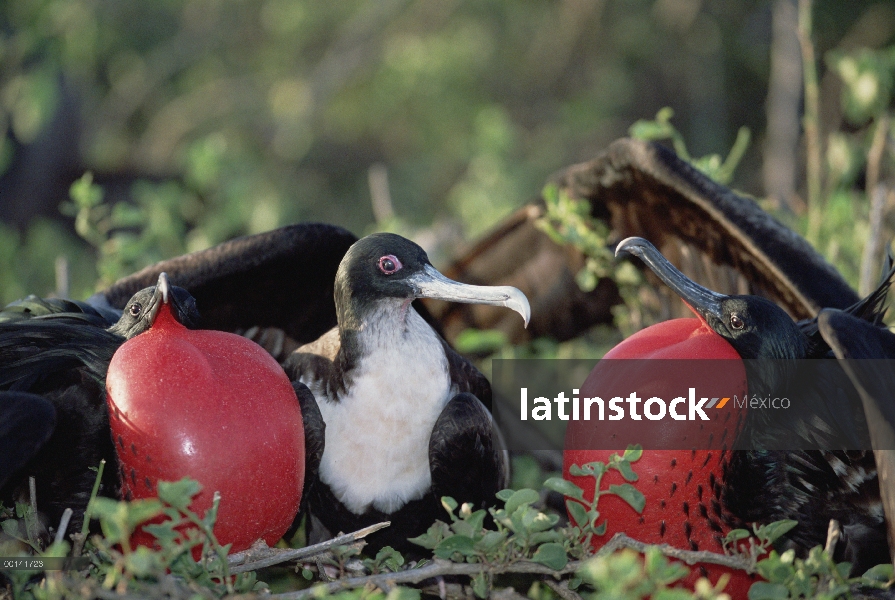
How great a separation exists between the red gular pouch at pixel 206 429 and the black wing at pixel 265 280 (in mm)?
798

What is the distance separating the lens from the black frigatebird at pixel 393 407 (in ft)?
8.09

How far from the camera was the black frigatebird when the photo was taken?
2465 mm

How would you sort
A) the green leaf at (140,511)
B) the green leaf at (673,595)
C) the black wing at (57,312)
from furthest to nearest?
the black wing at (57,312) < the green leaf at (140,511) < the green leaf at (673,595)

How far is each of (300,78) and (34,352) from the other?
8.24 m

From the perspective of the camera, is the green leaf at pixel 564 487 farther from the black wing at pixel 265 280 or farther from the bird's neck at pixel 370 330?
the black wing at pixel 265 280

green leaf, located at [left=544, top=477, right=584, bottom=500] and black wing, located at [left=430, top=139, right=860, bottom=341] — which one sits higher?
black wing, located at [left=430, top=139, right=860, bottom=341]

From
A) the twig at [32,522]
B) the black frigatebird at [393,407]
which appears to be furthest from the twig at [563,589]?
the twig at [32,522]

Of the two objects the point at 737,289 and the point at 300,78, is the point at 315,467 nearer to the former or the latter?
the point at 737,289

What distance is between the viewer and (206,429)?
2102 mm

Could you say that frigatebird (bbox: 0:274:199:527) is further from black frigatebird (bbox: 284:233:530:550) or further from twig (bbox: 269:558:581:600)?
twig (bbox: 269:558:581:600)

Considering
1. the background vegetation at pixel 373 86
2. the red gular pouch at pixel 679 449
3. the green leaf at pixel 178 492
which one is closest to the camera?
the green leaf at pixel 178 492

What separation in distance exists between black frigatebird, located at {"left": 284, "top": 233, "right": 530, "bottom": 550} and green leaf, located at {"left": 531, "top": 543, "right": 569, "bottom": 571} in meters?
0.43

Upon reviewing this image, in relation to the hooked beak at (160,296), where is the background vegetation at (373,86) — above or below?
above

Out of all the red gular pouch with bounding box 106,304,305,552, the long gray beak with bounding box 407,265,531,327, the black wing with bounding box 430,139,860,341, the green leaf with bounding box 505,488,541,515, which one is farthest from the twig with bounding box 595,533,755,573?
the black wing with bounding box 430,139,860,341
